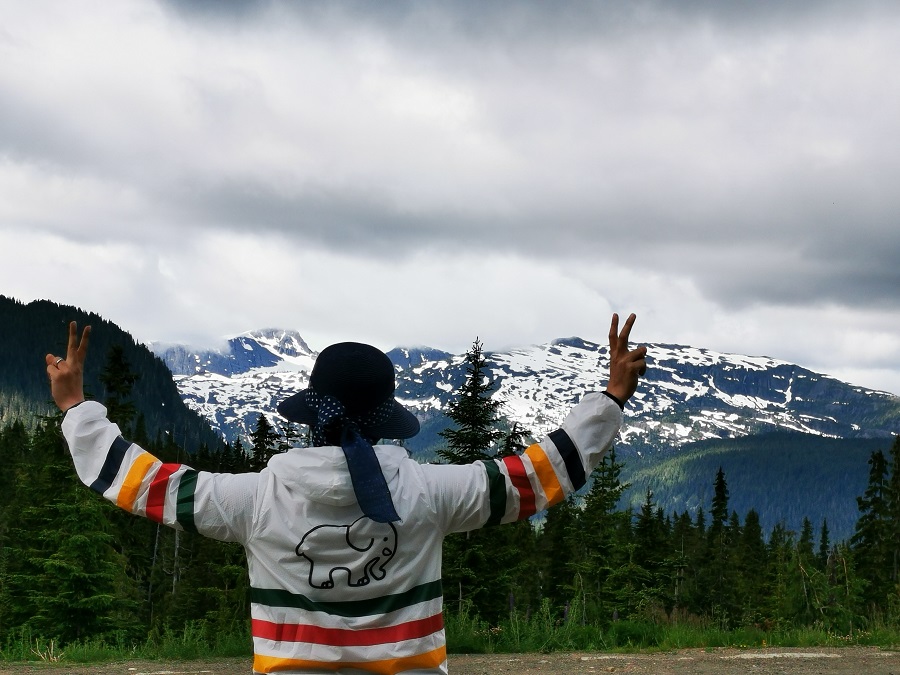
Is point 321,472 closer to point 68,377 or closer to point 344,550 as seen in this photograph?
point 344,550

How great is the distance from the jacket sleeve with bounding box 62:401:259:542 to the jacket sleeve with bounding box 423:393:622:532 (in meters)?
0.64

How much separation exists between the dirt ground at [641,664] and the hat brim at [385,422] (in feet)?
26.7

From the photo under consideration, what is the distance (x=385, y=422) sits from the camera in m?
3.07

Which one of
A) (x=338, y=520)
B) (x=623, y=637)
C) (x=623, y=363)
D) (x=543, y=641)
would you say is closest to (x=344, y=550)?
(x=338, y=520)

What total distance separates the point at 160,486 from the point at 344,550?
65 cm

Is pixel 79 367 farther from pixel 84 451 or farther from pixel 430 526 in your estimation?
pixel 430 526

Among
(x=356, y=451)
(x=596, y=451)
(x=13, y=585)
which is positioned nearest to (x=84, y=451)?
(x=356, y=451)

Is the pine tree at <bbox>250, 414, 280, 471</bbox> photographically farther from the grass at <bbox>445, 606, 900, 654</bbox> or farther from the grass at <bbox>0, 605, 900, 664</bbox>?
the grass at <bbox>445, 606, 900, 654</bbox>

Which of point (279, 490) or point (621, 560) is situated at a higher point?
point (279, 490)

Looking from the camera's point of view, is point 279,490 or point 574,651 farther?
point 574,651

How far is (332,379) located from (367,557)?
0.59 m

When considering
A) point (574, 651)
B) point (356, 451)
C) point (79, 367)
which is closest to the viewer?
point (356, 451)

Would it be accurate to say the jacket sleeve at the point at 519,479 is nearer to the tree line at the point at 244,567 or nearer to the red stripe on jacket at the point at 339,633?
the red stripe on jacket at the point at 339,633

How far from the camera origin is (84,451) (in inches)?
119
